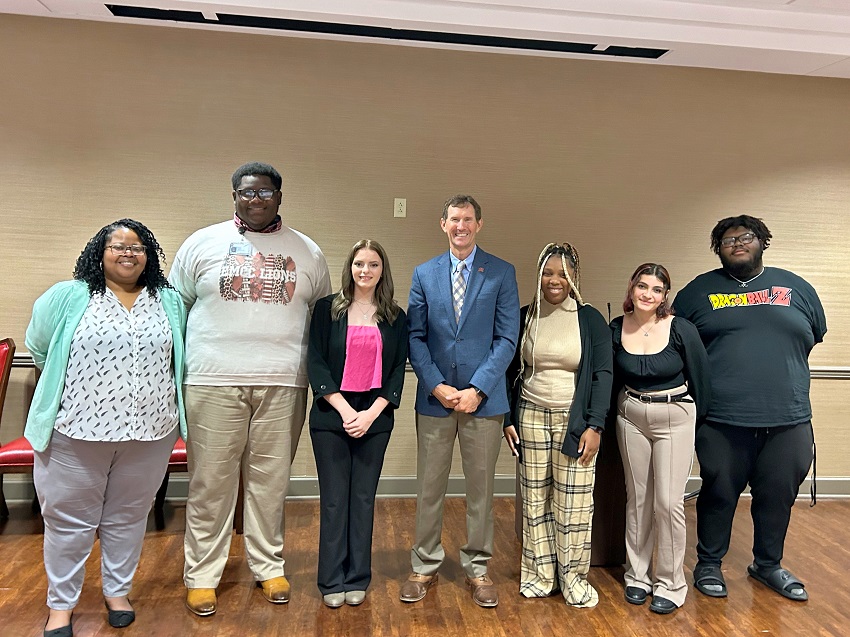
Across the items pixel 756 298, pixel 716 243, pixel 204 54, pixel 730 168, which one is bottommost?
pixel 756 298

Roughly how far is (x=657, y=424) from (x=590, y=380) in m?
0.34

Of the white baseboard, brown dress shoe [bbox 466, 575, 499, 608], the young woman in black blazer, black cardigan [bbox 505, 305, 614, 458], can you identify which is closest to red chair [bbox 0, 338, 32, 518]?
the white baseboard

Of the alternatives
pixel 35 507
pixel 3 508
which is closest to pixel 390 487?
pixel 35 507

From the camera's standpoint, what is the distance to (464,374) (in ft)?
9.47

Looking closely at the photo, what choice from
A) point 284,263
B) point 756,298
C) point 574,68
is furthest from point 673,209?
point 284,263

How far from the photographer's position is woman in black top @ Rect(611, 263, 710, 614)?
290 cm

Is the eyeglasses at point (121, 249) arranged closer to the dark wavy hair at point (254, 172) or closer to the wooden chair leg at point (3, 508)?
the dark wavy hair at point (254, 172)

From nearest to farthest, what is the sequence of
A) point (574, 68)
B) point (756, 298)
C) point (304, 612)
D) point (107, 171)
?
point (304, 612), point (756, 298), point (107, 171), point (574, 68)

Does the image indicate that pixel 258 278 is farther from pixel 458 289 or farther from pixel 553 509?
pixel 553 509

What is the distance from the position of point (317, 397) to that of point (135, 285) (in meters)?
0.82

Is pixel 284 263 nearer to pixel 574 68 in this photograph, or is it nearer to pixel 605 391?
pixel 605 391

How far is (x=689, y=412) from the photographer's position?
9.58 feet

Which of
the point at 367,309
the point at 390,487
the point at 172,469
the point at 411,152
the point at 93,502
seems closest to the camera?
the point at 93,502

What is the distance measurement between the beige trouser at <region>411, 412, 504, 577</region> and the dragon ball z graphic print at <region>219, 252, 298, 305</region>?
0.79 m
